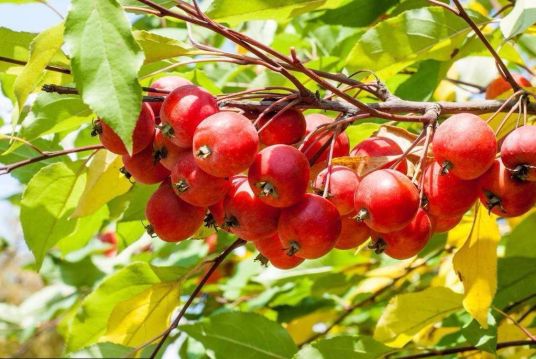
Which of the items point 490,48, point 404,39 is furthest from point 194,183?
point 404,39

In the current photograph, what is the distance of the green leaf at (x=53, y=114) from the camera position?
5.13 feet

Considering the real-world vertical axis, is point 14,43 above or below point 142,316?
above

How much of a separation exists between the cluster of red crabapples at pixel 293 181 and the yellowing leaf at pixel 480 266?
0.22 meters

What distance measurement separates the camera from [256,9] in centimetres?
171

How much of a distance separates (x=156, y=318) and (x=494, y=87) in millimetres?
1197

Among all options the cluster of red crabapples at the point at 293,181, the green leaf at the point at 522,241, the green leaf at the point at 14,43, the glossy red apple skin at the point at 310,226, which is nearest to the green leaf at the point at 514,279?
the green leaf at the point at 522,241

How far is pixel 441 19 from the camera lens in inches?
71.6

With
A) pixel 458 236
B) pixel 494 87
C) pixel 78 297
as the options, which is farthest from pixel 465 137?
pixel 78 297

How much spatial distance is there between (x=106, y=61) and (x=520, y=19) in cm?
82

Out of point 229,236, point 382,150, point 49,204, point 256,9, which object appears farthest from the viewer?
point 229,236

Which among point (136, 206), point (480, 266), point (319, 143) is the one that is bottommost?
point (136, 206)

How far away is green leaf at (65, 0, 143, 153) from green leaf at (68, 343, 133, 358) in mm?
901

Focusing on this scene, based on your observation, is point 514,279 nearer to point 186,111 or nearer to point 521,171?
point 521,171

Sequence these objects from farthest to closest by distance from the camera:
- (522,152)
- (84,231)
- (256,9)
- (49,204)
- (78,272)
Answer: (78,272) → (84,231) → (49,204) → (256,9) → (522,152)
